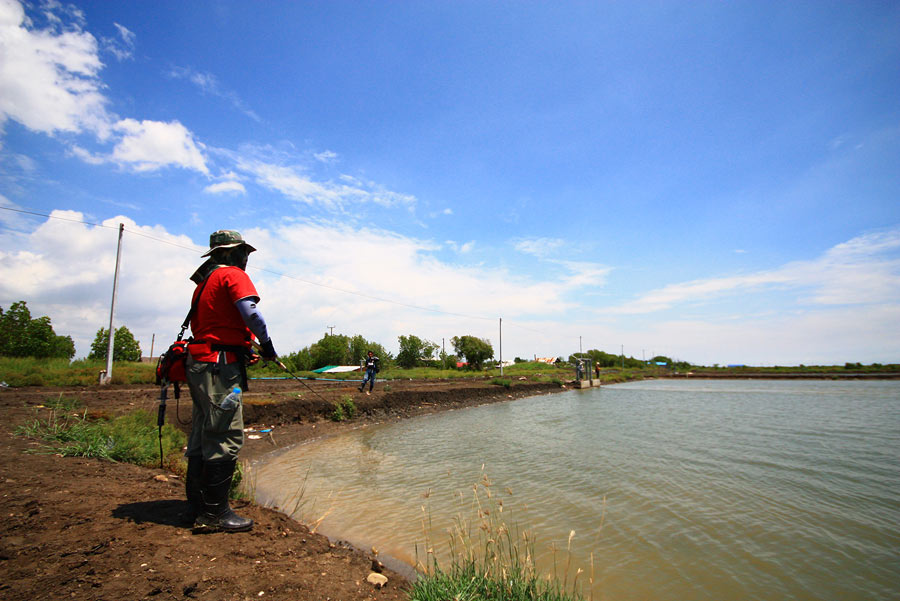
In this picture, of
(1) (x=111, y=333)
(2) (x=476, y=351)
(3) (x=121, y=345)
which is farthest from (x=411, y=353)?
(1) (x=111, y=333)

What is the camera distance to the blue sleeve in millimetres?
3312

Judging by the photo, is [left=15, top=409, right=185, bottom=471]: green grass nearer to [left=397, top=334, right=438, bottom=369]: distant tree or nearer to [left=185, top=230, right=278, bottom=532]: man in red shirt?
[left=185, top=230, right=278, bottom=532]: man in red shirt

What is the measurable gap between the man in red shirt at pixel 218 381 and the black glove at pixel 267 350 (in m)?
0.01

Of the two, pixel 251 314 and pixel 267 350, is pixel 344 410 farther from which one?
pixel 251 314

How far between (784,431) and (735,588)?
13.2 metres

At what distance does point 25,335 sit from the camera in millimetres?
32094

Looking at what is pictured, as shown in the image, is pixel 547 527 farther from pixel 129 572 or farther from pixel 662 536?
pixel 129 572

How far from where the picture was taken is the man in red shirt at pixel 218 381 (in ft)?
10.7

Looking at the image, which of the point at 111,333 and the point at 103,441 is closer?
the point at 103,441

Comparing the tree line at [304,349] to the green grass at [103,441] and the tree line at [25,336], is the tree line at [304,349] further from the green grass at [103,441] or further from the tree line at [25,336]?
the green grass at [103,441]

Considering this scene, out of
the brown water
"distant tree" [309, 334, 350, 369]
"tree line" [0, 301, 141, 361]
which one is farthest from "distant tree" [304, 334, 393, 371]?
the brown water

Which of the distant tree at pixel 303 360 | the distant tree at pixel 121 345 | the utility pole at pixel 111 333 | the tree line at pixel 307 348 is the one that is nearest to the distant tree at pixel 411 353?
the tree line at pixel 307 348

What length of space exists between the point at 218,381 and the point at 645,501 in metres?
6.20

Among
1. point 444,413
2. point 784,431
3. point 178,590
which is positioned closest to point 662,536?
point 178,590
